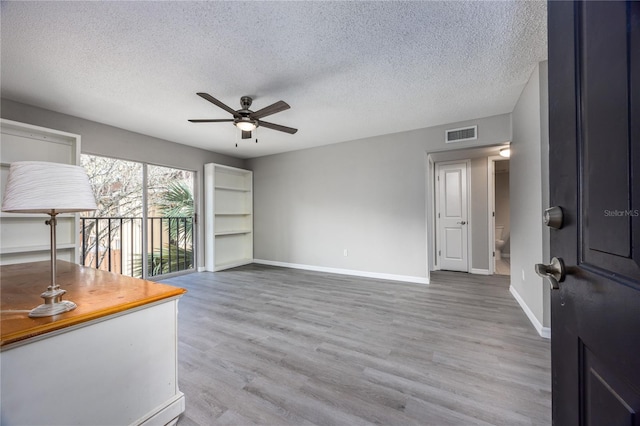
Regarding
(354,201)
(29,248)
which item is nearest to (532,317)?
(354,201)

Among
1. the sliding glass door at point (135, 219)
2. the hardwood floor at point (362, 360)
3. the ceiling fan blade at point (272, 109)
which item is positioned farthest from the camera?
the sliding glass door at point (135, 219)

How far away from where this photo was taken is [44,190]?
3.00ft

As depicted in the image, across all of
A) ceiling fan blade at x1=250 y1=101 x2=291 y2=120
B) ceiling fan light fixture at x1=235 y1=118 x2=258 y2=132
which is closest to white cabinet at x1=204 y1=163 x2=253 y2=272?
ceiling fan light fixture at x1=235 y1=118 x2=258 y2=132

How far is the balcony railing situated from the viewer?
3.69 m

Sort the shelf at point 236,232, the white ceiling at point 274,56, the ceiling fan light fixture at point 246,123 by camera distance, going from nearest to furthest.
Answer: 1. the white ceiling at point 274,56
2. the ceiling fan light fixture at point 246,123
3. the shelf at point 236,232

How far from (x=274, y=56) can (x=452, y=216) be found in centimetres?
423

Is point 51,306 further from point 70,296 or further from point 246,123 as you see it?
point 246,123

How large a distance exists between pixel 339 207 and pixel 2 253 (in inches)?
164

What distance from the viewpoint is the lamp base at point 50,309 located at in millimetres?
976

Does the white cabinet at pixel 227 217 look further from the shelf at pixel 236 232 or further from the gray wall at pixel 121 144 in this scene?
the gray wall at pixel 121 144

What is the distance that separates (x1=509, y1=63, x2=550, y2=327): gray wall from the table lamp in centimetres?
305

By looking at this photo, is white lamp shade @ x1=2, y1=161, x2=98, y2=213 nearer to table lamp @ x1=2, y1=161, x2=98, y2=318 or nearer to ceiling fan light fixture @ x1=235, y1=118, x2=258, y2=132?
table lamp @ x1=2, y1=161, x2=98, y2=318

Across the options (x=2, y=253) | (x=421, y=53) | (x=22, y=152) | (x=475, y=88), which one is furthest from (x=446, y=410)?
(x=22, y=152)

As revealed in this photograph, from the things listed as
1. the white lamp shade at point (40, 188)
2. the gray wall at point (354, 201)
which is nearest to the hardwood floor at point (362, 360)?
the gray wall at point (354, 201)
